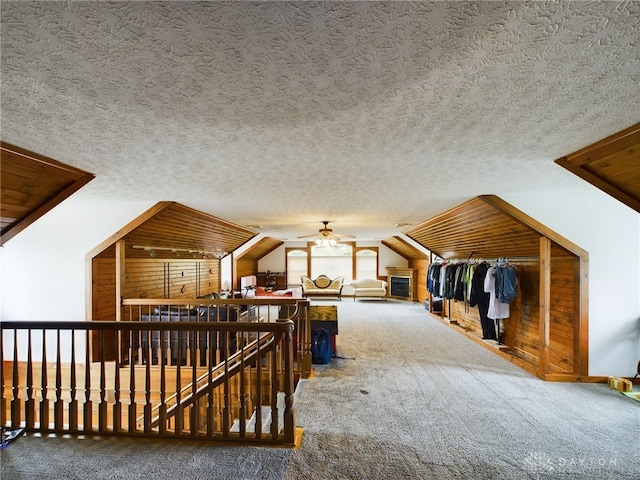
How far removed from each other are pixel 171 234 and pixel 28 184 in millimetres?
2825

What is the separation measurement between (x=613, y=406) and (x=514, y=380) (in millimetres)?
820

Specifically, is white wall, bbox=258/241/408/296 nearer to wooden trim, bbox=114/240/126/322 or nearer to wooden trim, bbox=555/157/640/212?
wooden trim, bbox=114/240/126/322

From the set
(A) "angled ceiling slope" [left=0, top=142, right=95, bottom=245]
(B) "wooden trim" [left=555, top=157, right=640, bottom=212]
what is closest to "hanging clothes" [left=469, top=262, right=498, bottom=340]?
(B) "wooden trim" [left=555, top=157, right=640, bottom=212]

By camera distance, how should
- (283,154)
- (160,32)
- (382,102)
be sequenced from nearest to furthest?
(160,32), (382,102), (283,154)

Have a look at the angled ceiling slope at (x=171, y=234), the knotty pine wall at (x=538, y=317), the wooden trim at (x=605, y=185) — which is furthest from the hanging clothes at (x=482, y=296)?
the angled ceiling slope at (x=171, y=234)

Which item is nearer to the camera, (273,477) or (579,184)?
(273,477)

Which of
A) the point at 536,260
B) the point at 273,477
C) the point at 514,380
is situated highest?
the point at 536,260

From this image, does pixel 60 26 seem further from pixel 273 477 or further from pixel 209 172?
pixel 273 477

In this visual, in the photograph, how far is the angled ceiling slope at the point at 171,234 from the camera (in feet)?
12.8

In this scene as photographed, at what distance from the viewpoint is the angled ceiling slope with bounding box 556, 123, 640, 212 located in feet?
5.75

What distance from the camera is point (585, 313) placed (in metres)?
3.29

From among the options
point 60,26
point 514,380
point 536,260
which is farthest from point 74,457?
point 536,260

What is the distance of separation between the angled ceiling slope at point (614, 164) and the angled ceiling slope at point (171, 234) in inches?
165

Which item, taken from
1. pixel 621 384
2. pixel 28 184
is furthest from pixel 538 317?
pixel 28 184
